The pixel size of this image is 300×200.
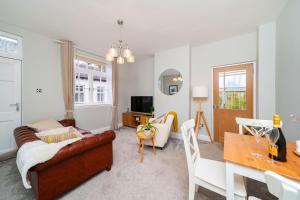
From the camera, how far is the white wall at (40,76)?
270 centimetres

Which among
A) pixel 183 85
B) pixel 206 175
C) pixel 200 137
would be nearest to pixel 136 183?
pixel 206 175

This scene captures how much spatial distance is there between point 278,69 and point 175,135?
277cm

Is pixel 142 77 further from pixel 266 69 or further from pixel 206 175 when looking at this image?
pixel 206 175

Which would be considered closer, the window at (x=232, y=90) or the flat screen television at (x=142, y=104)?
the window at (x=232, y=90)

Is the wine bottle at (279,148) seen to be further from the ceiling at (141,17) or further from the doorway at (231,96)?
the doorway at (231,96)

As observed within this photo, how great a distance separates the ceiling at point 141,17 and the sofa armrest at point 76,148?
6.91ft

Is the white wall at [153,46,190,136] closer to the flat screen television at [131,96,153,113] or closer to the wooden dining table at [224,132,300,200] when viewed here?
the flat screen television at [131,96,153,113]

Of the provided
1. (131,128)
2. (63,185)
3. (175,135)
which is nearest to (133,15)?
(63,185)

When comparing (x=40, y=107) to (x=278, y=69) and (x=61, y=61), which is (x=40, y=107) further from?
(x=278, y=69)

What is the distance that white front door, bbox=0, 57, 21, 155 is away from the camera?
2.46 m

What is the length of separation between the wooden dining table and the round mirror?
8.81 ft

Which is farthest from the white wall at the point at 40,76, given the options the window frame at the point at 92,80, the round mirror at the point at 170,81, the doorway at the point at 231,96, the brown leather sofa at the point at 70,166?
the doorway at the point at 231,96

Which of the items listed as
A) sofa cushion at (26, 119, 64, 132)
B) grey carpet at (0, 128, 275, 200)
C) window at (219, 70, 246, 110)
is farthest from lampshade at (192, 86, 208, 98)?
sofa cushion at (26, 119, 64, 132)

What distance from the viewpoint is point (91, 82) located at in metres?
4.05
